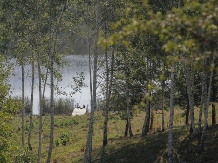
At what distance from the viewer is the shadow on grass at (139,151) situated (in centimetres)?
1775

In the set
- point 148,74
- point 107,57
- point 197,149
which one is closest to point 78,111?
point 107,57

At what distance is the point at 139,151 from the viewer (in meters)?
19.2

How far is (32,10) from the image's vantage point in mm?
24641

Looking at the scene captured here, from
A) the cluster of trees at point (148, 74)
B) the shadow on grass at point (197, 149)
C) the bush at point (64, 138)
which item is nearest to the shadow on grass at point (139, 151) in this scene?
the shadow on grass at point (197, 149)

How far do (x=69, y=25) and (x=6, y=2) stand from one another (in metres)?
6.08

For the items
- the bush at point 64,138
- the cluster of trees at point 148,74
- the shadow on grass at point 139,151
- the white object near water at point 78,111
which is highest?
the cluster of trees at point 148,74

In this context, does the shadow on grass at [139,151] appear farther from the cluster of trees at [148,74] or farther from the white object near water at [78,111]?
the white object near water at [78,111]

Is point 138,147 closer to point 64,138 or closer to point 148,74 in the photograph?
point 148,74

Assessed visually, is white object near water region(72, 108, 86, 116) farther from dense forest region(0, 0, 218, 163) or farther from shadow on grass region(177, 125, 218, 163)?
shadow on grass region(177, 125, 218, 163)

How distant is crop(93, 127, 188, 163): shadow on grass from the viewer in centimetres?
1775

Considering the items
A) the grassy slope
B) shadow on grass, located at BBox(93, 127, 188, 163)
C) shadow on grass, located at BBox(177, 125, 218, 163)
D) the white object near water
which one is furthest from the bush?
the white object near water

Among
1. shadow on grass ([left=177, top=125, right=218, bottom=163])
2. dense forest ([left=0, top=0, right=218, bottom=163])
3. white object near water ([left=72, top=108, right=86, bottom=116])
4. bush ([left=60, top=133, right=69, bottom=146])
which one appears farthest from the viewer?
white object near water ([left=72, top=108, right=86, bottom=116])

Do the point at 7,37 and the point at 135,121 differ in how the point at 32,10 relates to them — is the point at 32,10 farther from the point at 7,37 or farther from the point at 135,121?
the point at 135,121

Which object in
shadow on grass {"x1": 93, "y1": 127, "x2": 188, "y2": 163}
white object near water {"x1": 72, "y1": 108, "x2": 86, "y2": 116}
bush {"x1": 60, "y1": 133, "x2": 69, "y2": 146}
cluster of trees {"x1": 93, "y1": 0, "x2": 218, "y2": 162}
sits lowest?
bush {"x1": 60, "y1": 133, "x2": 69, "y2": 146}
